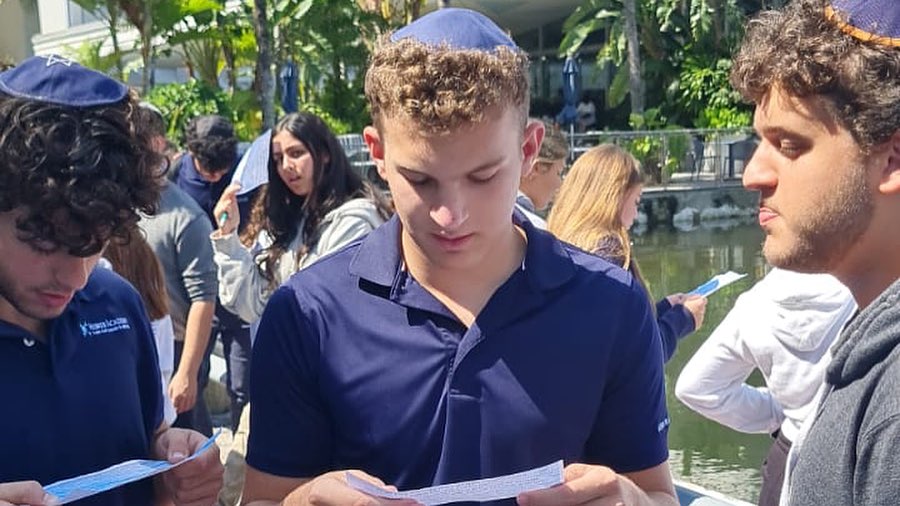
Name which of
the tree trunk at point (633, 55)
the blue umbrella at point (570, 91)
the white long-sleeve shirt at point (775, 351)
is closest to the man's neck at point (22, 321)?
the white long-sleeve shirt at point (775, 351)

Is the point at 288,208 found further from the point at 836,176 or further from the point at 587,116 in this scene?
the point at 587,116

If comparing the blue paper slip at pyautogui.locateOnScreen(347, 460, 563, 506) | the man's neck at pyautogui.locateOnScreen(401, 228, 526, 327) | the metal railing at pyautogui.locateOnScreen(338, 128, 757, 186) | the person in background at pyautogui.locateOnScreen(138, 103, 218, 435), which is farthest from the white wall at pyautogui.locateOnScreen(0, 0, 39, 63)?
the blue paper slip at pyautogui.locateOnScreen(347, 460, 563, 506)

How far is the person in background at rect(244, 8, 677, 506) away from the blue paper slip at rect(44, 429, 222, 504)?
0.66 feet

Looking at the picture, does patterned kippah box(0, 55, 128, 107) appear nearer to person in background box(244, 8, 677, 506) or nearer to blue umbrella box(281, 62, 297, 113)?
person in background box(244, 8, 677, 506)

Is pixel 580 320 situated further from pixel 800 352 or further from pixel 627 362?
pixel 800 352

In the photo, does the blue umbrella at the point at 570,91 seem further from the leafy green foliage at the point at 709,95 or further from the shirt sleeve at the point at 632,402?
the shirt sleeve at the point at 632,402

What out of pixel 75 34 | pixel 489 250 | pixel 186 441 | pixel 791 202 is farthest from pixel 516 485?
pixel 75 34

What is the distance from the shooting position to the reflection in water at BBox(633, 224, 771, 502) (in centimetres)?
636

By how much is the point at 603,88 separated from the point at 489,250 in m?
30.7

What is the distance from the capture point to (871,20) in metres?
1.64

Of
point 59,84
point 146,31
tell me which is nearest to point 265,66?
point 146,31

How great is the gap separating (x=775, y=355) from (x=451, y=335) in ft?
5.25

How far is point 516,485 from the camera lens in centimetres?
168

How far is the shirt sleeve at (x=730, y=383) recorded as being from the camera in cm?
331
